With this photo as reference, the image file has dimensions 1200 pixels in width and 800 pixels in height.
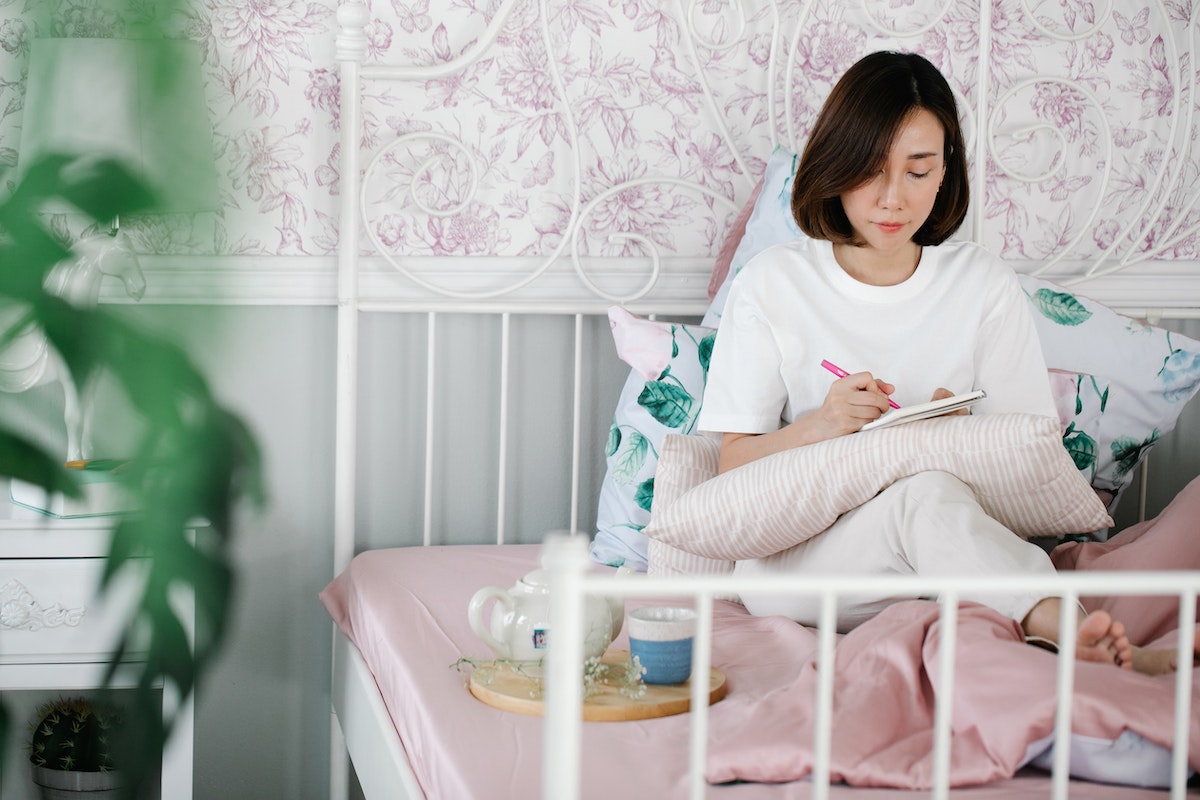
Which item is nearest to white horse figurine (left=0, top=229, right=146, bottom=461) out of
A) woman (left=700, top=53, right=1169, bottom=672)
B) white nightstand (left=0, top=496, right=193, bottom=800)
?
woman (left=700, top=53, right=1169, bottom=672)

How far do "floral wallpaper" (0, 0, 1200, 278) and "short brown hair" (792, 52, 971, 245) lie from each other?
1.43ft

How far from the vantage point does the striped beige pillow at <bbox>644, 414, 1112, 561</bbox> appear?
1228mm

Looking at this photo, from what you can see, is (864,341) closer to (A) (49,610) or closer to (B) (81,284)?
(A) (49,610)

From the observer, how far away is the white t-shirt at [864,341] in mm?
1499

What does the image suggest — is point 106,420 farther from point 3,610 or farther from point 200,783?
point 200,783

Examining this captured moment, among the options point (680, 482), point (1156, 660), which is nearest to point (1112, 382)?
point (680, 482)

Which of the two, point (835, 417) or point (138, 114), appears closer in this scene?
point (138, 114)

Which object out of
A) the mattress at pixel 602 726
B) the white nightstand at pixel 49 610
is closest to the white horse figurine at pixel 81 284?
the mattress at pixel 602 726

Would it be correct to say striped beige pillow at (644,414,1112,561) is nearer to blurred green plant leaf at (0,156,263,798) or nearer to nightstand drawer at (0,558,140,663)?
nightstand drawer at (0,558,140,663)

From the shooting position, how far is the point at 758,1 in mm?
1947

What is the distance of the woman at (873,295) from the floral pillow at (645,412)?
6.5 inches

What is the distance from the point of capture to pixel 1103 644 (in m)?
0.98

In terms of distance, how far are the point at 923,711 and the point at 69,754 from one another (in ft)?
4.00

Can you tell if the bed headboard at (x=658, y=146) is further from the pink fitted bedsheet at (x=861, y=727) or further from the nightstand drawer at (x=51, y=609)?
the pink fitted bedsheet at (x=861, y=727)
